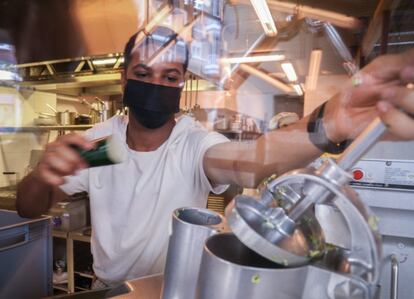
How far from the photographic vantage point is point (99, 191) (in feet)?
2.57

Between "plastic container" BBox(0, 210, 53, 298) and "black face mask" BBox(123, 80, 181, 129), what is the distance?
0.76 meters

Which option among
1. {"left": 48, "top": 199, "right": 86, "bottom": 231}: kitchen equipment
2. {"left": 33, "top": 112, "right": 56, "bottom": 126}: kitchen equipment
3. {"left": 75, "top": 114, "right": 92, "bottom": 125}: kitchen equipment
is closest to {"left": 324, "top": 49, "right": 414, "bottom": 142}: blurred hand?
{"left": 48, "top": 199, "right": 86, "bottom": 231}: kitchen equipment

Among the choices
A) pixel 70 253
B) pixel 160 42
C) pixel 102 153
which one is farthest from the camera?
pixel 70 253

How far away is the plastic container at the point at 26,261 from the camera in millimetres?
1229

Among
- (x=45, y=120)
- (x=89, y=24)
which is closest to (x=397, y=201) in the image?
(x=89, y=24)

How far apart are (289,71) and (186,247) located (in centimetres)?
131

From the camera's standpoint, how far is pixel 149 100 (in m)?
0.80

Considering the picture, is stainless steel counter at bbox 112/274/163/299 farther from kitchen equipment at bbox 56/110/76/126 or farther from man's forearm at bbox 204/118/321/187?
kitchen equipment at bbox 56/110/76/126

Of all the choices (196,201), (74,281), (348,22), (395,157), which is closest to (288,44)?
(348,22)

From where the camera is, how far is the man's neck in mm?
821

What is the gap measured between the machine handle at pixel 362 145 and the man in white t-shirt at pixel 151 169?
0.59 feet

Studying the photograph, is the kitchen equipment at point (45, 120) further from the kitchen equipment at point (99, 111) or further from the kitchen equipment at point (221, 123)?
the kitchen equipment at point (221, 123)

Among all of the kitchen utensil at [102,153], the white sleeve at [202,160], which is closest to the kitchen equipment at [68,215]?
the white sleeve at [202,160]

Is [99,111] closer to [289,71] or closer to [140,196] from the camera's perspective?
[289,71]
